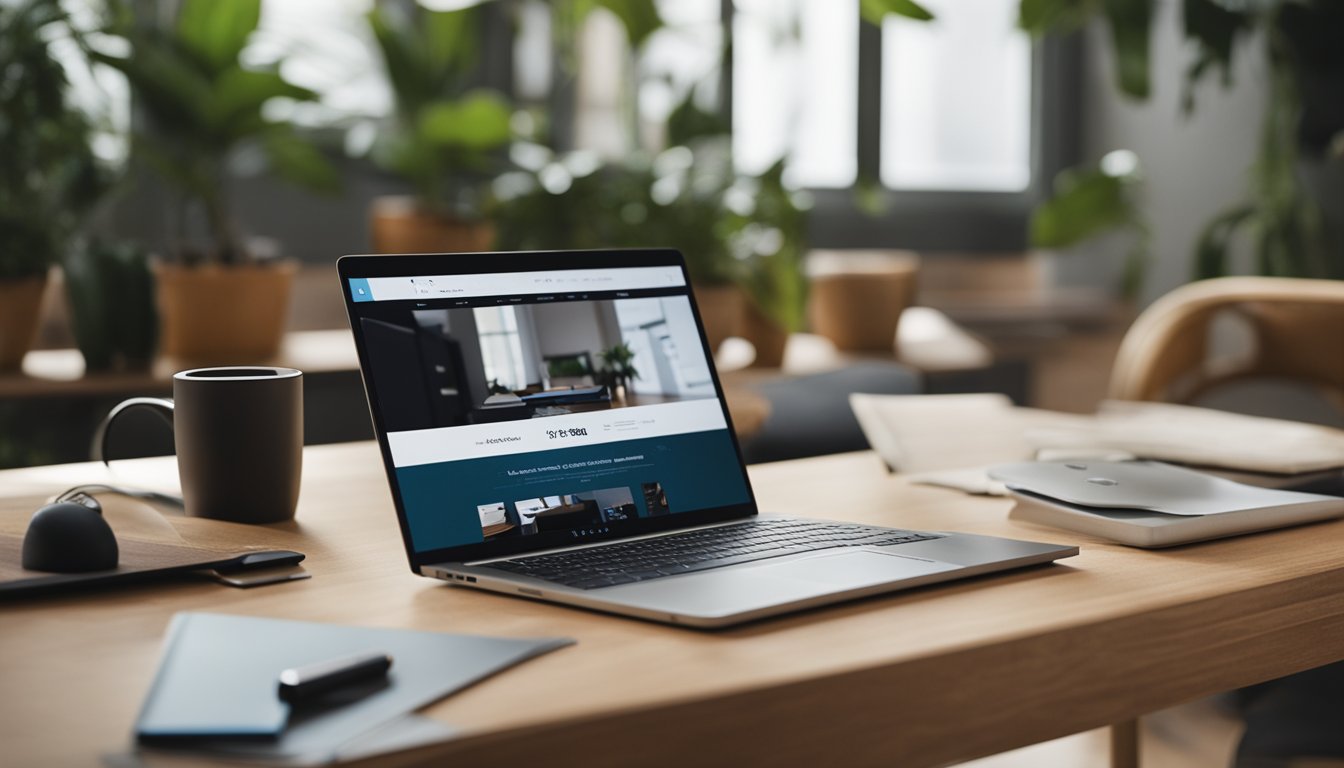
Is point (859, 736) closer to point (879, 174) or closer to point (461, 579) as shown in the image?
point (461, 579)

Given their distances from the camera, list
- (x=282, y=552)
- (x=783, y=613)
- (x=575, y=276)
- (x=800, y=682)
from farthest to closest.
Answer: (x=575, y=276), (x=282, y=552), (x=783, y=613), (x=800, y=682)

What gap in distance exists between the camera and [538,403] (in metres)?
0.86

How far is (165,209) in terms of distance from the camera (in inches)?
Result: 106

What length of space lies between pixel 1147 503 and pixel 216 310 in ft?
5.52

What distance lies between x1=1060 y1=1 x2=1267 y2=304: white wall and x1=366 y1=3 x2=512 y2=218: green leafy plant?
164 cm

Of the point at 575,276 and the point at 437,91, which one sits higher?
the point at 437,91

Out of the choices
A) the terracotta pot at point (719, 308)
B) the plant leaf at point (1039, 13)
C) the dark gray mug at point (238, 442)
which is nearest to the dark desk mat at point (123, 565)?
the dark gray mug at point (238, 442)

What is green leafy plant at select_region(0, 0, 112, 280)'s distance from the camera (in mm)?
2014

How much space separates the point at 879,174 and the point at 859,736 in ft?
10.0

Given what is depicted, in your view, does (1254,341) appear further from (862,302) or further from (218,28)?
(218,28)

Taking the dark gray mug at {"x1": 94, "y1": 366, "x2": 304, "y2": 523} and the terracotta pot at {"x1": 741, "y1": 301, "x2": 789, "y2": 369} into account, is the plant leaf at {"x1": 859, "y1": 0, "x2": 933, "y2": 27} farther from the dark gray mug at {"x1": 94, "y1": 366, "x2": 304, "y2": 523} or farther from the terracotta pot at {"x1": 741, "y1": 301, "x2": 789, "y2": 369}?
the terracotta pot at {"x1": 741, "y1": 301, "x2": 789, "y2": 369}

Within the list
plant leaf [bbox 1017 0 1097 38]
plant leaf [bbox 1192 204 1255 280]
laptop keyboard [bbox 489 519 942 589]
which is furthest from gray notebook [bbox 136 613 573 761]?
plant leaf [bbox 1192 204 1255 280]

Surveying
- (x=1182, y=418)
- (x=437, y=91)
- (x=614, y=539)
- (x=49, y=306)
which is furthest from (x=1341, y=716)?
(x=49, y=306)

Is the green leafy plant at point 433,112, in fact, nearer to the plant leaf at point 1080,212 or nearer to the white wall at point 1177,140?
the plant leaf at point 1080,212
